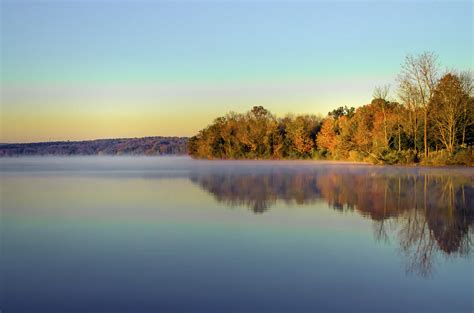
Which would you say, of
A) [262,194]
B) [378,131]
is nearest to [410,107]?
[378,131]

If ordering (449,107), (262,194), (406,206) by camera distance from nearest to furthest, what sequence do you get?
(406,206)
(262,194)
(449,107)

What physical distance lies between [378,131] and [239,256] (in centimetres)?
4099

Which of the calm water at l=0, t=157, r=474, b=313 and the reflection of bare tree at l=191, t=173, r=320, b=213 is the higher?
the reflection of bare tree at l=191, t=173, r=320, b=213

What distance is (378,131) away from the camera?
45969 mm

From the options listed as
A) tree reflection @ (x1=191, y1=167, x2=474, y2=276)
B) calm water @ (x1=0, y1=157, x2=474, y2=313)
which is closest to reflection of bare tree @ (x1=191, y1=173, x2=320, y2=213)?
tree reflection @ (x1=191, y1=167, x2=474, y2=276)

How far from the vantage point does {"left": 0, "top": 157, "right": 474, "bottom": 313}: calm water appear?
530cm

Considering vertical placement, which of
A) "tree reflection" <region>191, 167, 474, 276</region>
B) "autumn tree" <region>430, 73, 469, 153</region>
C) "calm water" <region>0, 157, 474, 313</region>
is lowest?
"calm water" <region>0, 157, 474, 313</region>

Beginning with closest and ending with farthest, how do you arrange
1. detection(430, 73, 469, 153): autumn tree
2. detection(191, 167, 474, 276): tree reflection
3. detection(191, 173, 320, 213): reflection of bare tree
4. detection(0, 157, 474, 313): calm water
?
detection(0, 157, 474, 313): calm water, detection(191, 167, 474, 276): tree reflection, detection(191, 173, 320, 213): reflection of bare tree, detection(430, 73, 469, 153): autumn tree

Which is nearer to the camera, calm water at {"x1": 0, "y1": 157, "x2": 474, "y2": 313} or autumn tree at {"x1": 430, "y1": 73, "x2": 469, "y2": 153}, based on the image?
calm water at {"x1": 0, "y1": 157, "x2": 474, "y2": 313}

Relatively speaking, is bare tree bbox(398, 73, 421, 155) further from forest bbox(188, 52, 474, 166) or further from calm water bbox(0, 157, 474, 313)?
calm water bbox(0, 157, 474, 313)

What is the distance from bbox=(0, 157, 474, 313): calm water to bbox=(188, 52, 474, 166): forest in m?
27.3

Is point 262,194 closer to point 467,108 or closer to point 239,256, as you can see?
point 239,256

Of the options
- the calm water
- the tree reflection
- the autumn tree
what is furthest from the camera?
the autumn tree

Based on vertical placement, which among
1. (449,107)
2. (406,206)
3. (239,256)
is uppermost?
(449,107)
